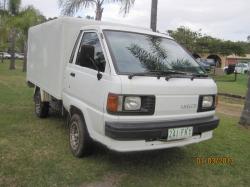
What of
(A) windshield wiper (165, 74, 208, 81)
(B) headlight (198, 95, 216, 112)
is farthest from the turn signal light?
(B) headlight (198, 95, 216, 112)

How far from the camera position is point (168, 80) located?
15.0 feet

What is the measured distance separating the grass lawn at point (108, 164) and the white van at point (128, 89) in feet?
1.39

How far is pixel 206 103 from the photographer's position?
5.07 meters

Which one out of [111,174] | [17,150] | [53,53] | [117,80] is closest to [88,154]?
[111,174]

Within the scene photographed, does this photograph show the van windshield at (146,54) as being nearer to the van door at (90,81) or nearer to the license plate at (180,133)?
the van door at (90,81)

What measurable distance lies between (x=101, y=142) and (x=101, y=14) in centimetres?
1229

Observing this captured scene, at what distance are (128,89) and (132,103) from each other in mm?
194

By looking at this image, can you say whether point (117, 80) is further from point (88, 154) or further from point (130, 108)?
point (88, 154)

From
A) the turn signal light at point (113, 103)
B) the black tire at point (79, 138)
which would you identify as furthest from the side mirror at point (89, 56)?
the black tire at point (79, 138)
